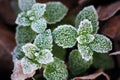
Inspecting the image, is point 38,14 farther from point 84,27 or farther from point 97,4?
point 97,4

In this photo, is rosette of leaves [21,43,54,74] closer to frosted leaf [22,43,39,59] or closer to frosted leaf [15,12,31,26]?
frosted leaf [22,43,39,59]

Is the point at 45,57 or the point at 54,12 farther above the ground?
the point at 54,12

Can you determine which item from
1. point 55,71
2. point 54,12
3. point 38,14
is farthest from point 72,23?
point 55,71

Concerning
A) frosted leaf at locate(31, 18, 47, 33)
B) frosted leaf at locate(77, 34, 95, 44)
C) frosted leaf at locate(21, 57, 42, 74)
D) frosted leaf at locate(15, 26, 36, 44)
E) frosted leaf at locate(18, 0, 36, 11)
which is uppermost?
frosted leaf at locate(18, 0, 36, 11)

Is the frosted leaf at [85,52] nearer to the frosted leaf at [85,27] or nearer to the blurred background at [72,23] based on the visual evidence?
the frosted leaf at [85,27]

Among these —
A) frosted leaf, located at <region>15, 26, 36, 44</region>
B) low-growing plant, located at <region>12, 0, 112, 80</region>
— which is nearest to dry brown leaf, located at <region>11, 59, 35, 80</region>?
low-growing plant, located at <region>12, 0, 112, 80</region>

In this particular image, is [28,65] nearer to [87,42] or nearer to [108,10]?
[87,42]
